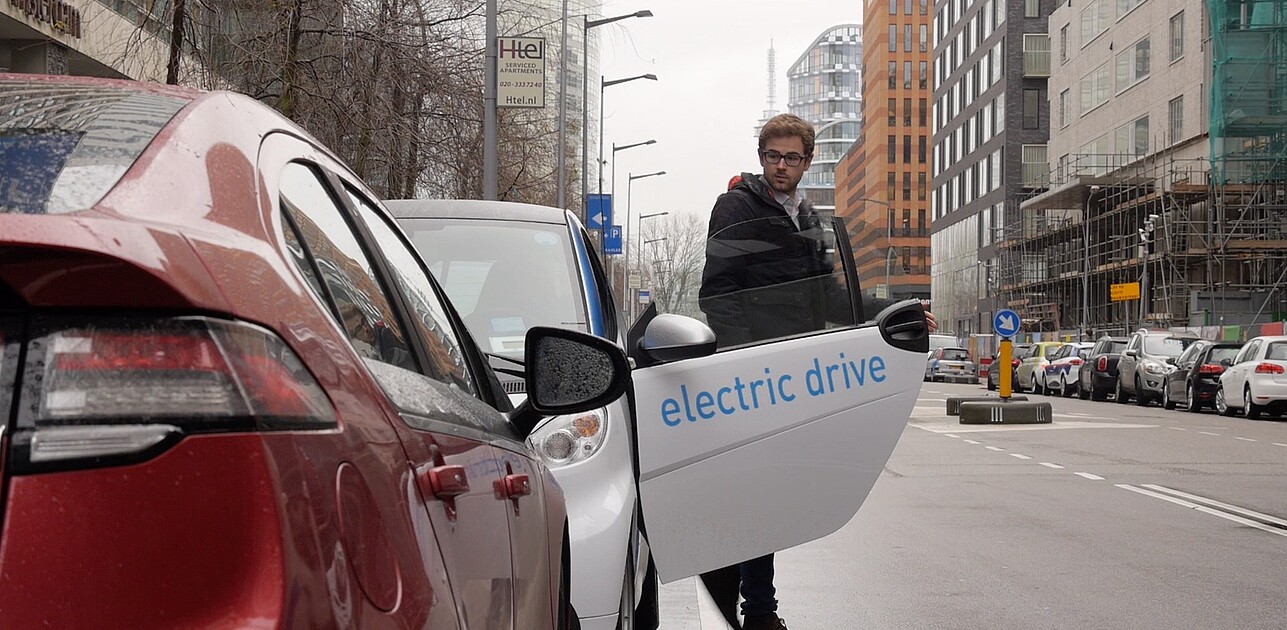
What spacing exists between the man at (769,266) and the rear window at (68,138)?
12.6ft

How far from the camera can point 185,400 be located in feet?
4.40

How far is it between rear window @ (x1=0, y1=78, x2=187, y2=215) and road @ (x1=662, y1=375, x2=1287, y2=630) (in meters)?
4.92

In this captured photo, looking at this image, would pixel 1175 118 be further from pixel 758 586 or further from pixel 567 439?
pixel 567 439

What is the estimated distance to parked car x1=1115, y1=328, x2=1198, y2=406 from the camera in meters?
35.6

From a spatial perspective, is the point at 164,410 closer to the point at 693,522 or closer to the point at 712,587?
the point at 693,522

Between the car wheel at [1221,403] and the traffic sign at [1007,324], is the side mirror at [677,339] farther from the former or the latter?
the car wheel at [1221,403]

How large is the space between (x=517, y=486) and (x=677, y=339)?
2.29 m

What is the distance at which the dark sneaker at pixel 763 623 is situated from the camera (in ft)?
19.9

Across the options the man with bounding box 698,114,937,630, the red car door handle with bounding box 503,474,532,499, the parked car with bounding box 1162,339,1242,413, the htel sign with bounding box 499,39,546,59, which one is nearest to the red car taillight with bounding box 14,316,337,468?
the red car door handle with bounding box 503,474,532,499

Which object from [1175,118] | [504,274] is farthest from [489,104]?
[1175,118]

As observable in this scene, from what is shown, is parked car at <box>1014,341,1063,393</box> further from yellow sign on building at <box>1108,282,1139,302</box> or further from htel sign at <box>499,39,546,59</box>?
htel sign at <box>499,39,546,59</box>

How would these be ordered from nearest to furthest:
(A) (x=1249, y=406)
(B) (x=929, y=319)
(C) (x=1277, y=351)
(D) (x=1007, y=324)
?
(B) (x=929, y=319)
(C) (x=1277, y=351)
(A) (x=1249, y=406)
(D) (x=1007, y=324)

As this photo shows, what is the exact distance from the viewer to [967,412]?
25641 mm

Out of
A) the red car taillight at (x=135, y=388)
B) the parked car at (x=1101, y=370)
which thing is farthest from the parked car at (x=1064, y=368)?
the red car taillight at (x=135, y=388)
